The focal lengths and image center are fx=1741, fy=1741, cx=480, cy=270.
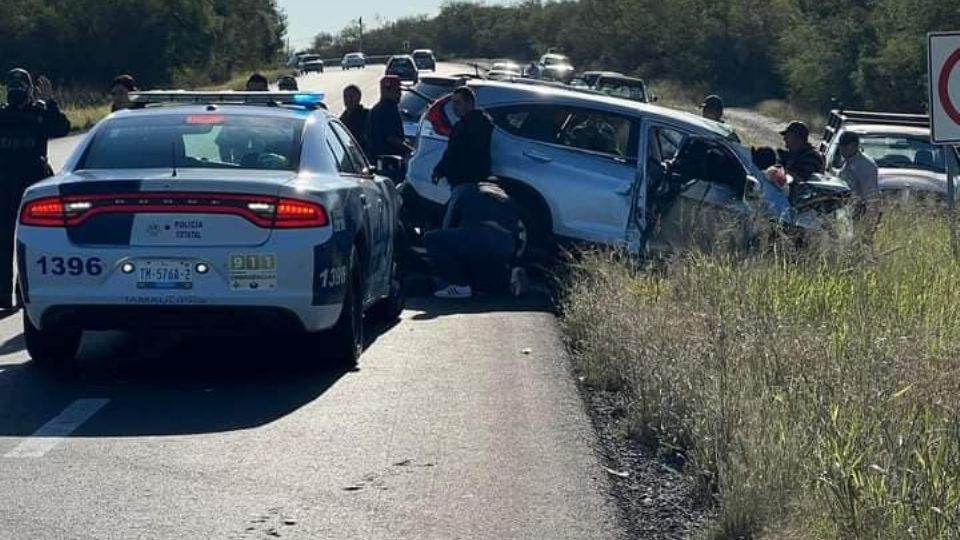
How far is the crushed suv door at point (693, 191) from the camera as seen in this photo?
14617mm

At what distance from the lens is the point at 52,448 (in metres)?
→ 8.27

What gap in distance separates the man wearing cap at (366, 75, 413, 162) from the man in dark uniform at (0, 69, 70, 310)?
519 centimetres

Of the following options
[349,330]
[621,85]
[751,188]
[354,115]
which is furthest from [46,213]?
[621,85]

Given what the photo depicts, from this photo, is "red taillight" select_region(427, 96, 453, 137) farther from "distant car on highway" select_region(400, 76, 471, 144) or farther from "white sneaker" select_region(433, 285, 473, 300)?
"distant car on highway" select_region(400, 76, 471, 144)

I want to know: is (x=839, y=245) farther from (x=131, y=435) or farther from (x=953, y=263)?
(x=131, y=435)

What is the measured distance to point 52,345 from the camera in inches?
399

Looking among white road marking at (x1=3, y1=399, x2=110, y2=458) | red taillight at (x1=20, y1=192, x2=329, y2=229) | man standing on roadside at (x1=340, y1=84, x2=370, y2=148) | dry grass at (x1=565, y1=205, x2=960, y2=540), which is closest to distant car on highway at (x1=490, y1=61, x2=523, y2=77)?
man standing on roadside at (x1=340, y1=84, x2=370, y2=148)

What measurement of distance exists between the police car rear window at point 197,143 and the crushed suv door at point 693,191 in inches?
189

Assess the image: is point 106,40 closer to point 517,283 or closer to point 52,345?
point 517,283

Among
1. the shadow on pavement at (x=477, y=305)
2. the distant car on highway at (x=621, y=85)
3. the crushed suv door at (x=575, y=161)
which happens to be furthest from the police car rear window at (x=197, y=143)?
the distant car on highway at (x=621, y=85)

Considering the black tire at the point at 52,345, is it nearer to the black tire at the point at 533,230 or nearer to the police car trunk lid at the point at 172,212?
the police car trunk lid at the point at 172,212

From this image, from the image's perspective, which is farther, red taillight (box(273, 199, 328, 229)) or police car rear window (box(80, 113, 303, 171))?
police car rear window (box(80, 113, 303, 171))

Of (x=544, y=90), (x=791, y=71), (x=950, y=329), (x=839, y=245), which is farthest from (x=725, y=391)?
(x=791, y=71)

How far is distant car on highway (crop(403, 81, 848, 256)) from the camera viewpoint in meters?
14.8
